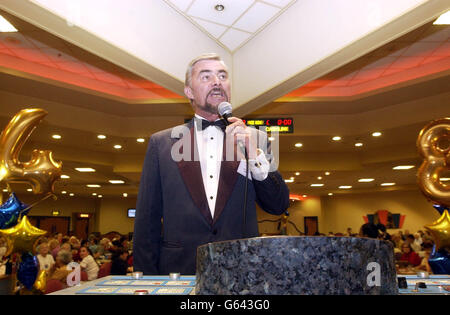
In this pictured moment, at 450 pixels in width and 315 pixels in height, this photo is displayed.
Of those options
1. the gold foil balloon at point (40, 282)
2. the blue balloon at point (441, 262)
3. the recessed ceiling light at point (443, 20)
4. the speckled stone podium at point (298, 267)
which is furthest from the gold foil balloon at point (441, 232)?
the recessed ceiling light at point (443, 20)

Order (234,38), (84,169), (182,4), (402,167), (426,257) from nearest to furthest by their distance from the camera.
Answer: (182,4)
(234,38)
(426,257)
(84,169)
(402,167)

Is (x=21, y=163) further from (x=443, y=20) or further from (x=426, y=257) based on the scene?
(x=426, y=257)

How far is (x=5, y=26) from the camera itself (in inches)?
188

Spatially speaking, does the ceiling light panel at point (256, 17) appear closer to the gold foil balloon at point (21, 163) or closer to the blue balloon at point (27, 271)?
the gold foil balloon at point (21, 163)

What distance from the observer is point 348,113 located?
7.59m

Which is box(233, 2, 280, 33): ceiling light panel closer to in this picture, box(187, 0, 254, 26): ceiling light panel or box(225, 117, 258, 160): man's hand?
box(187, 0, 254, 26): ceiling light panel

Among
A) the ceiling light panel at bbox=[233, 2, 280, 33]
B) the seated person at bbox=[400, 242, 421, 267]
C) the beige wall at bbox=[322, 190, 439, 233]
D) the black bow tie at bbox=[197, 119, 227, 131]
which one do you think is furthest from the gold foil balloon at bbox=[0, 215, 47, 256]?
the beige wall at bbox=[322, 190, 439, 233]

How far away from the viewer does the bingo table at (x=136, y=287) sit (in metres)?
0.78

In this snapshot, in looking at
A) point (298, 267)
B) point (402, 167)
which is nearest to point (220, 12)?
point (298, 267)

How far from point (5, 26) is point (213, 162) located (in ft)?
15.8

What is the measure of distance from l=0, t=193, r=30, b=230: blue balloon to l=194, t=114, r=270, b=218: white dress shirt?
3.95 ft

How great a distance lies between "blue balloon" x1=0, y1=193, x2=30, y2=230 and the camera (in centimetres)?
193

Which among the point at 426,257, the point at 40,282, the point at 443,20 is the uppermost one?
the point at 443,20
